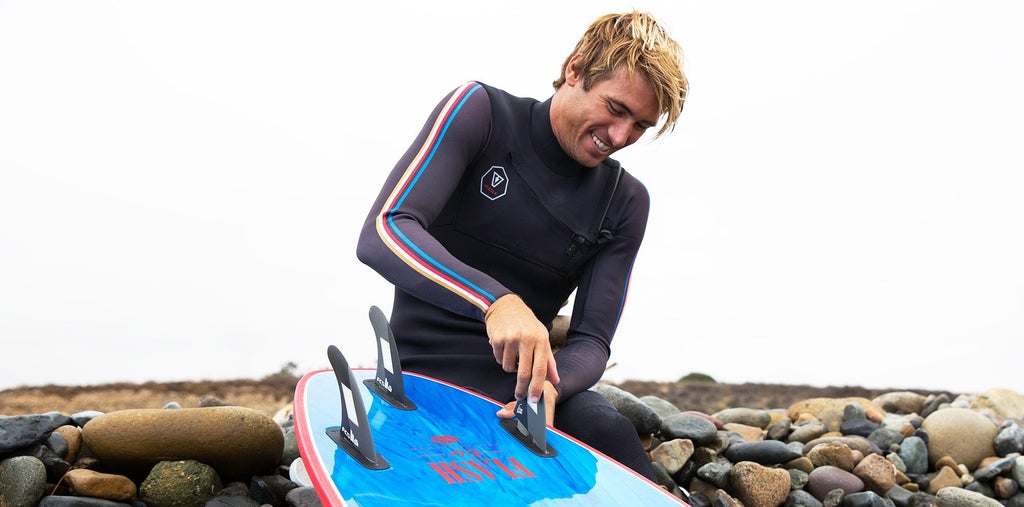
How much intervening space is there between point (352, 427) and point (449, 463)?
0.24 m

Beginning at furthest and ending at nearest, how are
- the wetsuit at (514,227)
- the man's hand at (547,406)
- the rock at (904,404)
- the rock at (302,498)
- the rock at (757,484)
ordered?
the rock at (904,404) < the rock at (757,484) < the rock at (302,498) < the wetsuit at (514,227) < the man's hand at (547,406)

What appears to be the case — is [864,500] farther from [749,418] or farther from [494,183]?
[494,183]

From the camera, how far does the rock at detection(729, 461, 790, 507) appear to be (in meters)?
3.84

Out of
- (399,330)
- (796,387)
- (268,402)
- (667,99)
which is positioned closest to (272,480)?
(399,330)

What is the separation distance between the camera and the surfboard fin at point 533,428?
85.7 inches

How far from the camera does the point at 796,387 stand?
1050 centimetres

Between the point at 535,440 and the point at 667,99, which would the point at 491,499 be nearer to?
the point at 535,440

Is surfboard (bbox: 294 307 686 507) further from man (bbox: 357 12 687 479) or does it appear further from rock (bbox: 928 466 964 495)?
rock (bbox: 928 466 964 495)

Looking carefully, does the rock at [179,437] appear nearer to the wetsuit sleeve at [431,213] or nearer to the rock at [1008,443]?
the wetsuit sleeve at [431,213]

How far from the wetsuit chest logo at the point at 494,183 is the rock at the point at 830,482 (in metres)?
2.34

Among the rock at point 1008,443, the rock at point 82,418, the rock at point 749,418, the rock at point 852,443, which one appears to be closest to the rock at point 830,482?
the rock at point 852,443

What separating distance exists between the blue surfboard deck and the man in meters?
0.14

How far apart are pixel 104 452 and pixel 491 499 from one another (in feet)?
6.67

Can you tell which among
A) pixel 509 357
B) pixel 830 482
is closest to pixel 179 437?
pixel 509 357
